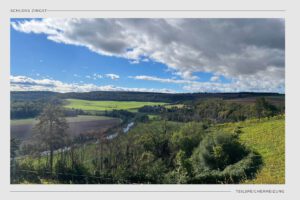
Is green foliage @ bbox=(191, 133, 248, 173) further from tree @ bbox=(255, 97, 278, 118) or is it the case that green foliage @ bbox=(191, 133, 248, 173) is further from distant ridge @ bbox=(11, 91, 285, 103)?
tree @ bbox=(255, 97, 278, 118)

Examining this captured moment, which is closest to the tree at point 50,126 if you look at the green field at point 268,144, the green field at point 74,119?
the green field at point 74,119

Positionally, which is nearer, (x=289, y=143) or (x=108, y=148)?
(x=289, y=143)

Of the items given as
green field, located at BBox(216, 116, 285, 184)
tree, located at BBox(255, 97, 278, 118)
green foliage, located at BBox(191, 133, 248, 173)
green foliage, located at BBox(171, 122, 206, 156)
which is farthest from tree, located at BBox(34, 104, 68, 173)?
tree, located at BBox(255, 97, 278, 118)

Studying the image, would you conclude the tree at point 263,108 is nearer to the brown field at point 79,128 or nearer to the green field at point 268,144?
the green field at point 268,144

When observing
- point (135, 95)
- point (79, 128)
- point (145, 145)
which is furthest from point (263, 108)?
point (79, 128)
